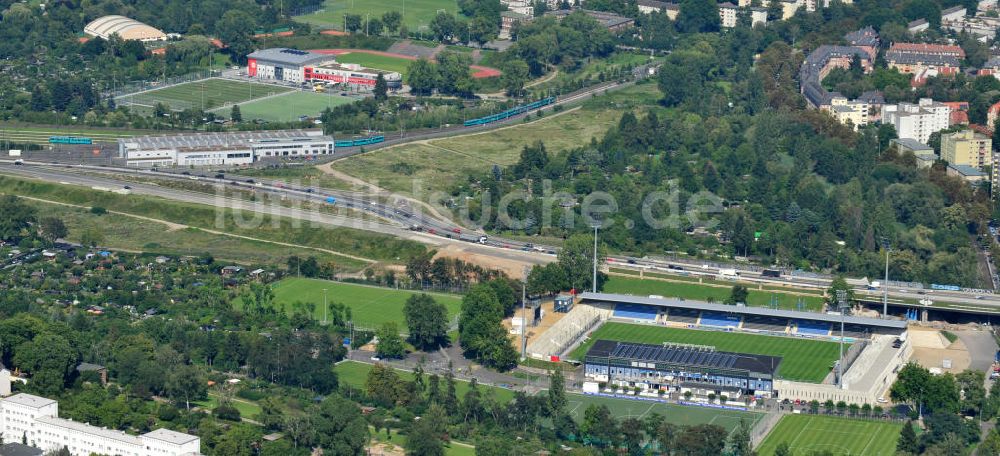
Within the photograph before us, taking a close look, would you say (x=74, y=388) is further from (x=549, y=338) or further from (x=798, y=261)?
(x=798, y=261)

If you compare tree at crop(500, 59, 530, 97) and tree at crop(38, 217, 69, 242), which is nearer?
tree at crop(38, 217, 69, 242)

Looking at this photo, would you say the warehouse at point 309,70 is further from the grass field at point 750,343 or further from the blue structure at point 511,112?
the grass field at point 750,343

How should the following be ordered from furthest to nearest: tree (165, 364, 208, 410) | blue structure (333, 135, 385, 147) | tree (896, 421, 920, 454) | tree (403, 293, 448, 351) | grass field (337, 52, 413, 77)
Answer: grass field (337, 52, 413, 77) < blue structure (333, 135, 385, 147) < tree (403, 293, 448, 351) < tree (165, 364, 208, 410) < tree (896, 421, 920, 454)

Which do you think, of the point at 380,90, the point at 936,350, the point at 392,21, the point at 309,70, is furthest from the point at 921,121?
the point at 392,21

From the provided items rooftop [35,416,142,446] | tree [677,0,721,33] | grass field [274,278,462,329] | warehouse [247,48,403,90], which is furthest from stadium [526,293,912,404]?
tree [677,0,721,33]

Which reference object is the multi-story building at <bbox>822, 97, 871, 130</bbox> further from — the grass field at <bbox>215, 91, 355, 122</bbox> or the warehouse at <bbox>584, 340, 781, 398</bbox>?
the warehouse at <bbox>584, 340, 781, 398</bbox>

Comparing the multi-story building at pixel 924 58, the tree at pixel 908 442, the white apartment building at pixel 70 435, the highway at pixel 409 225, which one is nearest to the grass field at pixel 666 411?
the tree at pixel 908 442

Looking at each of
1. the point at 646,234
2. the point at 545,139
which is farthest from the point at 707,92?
the point at 646,234
